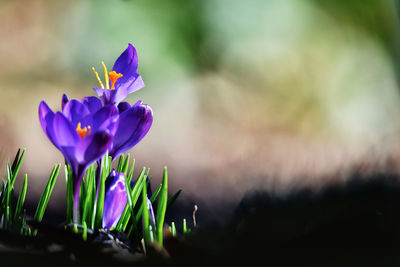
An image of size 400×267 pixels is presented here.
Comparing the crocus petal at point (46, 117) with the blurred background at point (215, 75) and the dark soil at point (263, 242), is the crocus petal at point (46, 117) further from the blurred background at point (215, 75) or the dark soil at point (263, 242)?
the blurred background at point (215, 75)

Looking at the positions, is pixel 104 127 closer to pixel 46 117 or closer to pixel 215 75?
pixel 46 117

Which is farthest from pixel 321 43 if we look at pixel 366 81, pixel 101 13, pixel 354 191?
pixel 354 191

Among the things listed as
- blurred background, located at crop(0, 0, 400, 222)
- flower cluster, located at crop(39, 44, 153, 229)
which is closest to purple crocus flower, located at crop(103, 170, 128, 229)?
flower cluster, located at crop(39, 44, 153, 229)

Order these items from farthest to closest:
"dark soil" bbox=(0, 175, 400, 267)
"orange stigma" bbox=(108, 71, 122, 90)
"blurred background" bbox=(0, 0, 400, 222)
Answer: "blurred background" bbox=(0, 0, 400, 222), "orange stigma" bbox=(108, 71, 122, 90), "dark soil" bbox=(0, 175, 400, 267)

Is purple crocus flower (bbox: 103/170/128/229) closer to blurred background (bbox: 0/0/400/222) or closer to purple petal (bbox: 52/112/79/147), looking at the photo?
purple petal (bbox: 52/112/79/147)

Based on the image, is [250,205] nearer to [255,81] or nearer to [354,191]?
[354,191]

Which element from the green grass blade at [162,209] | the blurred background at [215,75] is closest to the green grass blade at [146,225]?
the green grass blade at [162,209]

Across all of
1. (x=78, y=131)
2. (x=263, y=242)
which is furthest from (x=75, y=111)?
(x=263, y=242)

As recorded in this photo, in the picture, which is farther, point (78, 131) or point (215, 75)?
point (215, 75)
